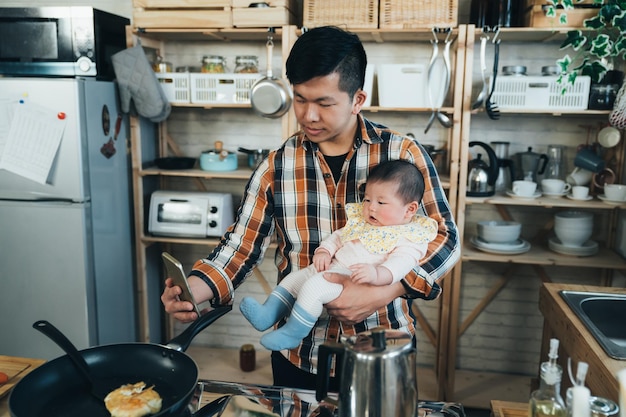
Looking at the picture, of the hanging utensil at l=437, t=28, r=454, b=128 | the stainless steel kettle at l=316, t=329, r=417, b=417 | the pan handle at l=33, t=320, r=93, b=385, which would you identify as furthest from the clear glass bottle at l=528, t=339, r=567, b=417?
the hanging utensil at l=437, t=28, r=454, b=128

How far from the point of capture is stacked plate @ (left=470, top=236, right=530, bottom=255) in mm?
3049

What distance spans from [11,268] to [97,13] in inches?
56.8

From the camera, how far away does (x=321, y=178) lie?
1.65 metres

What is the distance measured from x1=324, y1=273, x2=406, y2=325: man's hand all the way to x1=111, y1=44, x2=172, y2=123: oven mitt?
203cm

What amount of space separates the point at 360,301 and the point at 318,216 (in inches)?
12.2

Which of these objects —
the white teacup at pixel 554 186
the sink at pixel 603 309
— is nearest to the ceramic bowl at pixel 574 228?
the white teacup at pixel 554 186

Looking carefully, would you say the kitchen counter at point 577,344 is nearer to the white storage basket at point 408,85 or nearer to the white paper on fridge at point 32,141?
the white storage basket at point 408,85

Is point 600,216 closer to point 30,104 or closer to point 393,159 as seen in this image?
point 393,159

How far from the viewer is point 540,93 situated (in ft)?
9.56

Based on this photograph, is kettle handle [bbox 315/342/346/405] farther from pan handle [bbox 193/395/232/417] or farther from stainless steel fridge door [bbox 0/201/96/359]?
stainless steel fridge door [bbox 0/201/96/359]

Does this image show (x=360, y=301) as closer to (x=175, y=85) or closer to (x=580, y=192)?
(x=580, y=192)

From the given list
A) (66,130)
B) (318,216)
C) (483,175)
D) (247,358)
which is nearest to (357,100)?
(318,216)

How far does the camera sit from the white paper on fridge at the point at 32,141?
9.39 feet

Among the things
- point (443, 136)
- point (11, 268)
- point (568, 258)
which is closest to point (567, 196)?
point (568, 258)
